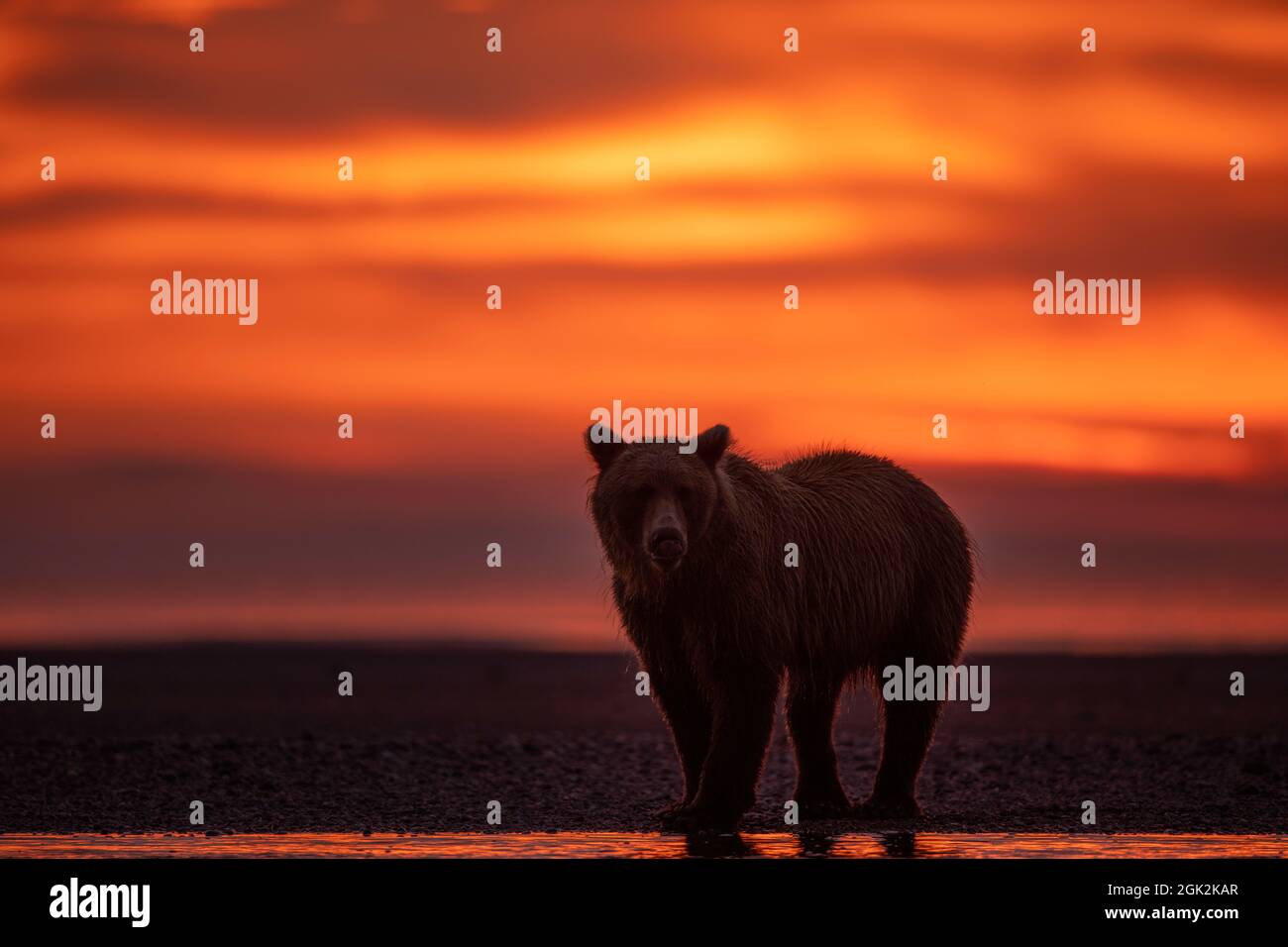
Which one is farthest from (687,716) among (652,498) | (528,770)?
(528,770)

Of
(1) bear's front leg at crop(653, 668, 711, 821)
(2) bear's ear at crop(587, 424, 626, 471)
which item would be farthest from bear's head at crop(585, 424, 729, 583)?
(1) bear's front leg at crop(653, 668, 711, 821)

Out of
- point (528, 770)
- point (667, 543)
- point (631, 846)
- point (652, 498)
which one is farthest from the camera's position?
point (528, 770)

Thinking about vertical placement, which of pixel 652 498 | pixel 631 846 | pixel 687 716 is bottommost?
pixel 631 846

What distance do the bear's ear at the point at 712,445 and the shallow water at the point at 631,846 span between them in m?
2.98

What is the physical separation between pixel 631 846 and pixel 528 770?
309 inches

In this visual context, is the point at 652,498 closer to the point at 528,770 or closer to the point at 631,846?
the point at 631,846

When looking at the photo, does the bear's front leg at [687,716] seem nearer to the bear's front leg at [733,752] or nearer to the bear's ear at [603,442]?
the bear's front leg at [733,752]

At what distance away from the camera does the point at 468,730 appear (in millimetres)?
31062

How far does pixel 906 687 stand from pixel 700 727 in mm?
2430

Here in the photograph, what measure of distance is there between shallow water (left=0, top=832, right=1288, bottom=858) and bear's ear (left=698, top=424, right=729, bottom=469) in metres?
2.98

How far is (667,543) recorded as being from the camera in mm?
13656

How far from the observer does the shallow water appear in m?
11.9
